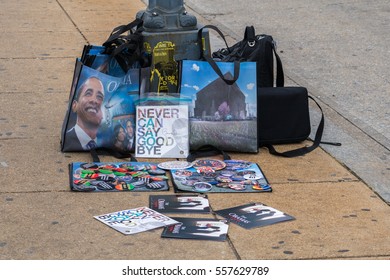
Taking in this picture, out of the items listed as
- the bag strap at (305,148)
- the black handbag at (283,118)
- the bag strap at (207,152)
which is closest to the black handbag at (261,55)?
the black handbag at (283,118)

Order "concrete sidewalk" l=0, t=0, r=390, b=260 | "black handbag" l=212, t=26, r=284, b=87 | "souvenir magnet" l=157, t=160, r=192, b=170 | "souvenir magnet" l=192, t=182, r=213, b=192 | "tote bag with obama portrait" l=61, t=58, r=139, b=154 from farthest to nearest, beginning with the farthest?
"black handbag" l=212, t=26, r=284, b=87 < "tote bag with obama portrait" l=61, t=58, r=139, b=154 < "souvenir magnet" l=157, t=160, r=192, b=170 < "souvenir magnet" l=192, t=182, r=213, b=192 < "concrete sidewalk" l=0, t=0, r=390, b=260

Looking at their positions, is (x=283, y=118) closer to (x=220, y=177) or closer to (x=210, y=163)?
(x=210, y=163)

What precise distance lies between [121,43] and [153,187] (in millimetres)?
1261

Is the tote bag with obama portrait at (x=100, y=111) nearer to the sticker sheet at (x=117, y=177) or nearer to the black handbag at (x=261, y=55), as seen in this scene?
the sticker sheet at (x=117, y=177)

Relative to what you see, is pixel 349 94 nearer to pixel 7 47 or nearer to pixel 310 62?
pixel 310 62

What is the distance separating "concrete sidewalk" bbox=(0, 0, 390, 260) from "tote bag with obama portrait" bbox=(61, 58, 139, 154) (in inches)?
4.5

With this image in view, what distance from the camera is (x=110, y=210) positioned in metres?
4.99

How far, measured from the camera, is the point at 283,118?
605cm

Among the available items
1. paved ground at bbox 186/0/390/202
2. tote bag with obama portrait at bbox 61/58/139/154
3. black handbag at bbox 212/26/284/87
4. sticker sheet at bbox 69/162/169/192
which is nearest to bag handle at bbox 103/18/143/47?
tote bag with obama portrait at bbox 61/58/139/154

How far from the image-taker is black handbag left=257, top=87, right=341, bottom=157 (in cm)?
599

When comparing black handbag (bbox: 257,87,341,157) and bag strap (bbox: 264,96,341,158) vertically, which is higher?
black handbag (bbox: 257,87,341,157)

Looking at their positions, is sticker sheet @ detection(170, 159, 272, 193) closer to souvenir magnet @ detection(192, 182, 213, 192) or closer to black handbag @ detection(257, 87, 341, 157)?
souvenir magnet @ detection(192, 182, 213, 192)

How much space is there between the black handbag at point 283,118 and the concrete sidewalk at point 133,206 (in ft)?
0.24

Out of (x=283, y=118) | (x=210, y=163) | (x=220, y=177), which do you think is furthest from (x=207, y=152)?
(x=283, y=118)
